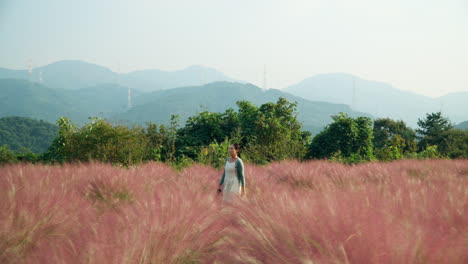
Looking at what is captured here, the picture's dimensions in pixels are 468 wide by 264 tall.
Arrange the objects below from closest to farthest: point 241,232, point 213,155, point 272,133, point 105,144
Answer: point 241,232 < point 105,144 < point 213,155 < point 272,133

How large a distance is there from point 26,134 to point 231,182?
10293 centimetres

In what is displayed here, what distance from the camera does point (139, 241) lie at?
7.29ft

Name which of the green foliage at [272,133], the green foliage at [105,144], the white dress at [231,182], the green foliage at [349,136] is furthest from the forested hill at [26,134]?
the white dress at [231,182]

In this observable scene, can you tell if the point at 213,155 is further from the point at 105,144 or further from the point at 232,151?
Result: the point at 232,151

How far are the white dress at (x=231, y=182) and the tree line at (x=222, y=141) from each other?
21.3 feet

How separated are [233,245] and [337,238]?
0.99 m

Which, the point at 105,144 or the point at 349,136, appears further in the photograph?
the point at 349,136

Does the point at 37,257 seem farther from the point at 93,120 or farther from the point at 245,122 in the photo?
the point at 245,122

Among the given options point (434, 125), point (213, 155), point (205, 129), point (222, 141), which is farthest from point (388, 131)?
point (213, 155)

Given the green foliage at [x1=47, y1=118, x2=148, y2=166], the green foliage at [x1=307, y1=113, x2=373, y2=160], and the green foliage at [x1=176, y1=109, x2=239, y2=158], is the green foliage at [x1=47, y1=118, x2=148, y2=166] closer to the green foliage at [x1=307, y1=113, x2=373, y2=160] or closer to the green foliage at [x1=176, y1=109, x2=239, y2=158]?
the green foliage at [x1=176, y1=109, x2=239, y2=158]

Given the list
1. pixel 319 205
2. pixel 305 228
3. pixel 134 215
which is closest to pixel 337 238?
pixel 305 228

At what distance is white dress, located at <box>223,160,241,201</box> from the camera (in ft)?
18.7

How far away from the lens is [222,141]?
26172 mm

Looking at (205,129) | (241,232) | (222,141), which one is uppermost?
(241,232)
